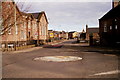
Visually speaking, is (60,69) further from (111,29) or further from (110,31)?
(110,31)

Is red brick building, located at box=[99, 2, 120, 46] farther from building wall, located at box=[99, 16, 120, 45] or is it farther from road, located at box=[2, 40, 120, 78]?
road, located at box=[2, 40, 120, 78]

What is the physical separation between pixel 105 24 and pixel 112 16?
3709mm

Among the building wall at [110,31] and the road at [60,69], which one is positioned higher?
the building wall at [110,31]

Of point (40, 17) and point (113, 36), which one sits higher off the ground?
point (40, 17)

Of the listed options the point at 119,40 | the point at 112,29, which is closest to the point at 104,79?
the point at 119,40

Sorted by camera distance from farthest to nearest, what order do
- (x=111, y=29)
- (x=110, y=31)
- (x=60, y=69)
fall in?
(x=110, y=31) → (x=111, y=29) → (x=60, y=69)

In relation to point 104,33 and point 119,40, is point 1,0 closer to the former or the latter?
point 119,40

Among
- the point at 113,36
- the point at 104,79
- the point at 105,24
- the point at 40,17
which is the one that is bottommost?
the point at 104,79

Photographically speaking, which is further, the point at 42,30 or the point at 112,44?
the point at 42,30

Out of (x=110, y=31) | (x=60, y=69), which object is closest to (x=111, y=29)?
(x=110, y=31)

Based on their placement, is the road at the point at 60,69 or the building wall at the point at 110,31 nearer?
the road at the point at 60,69

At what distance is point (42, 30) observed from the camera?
5591cm

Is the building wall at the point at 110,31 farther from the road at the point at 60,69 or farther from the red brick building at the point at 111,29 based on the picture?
the road at the point at 60,69

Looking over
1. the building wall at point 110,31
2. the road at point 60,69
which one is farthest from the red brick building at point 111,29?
the road at point 60,69
